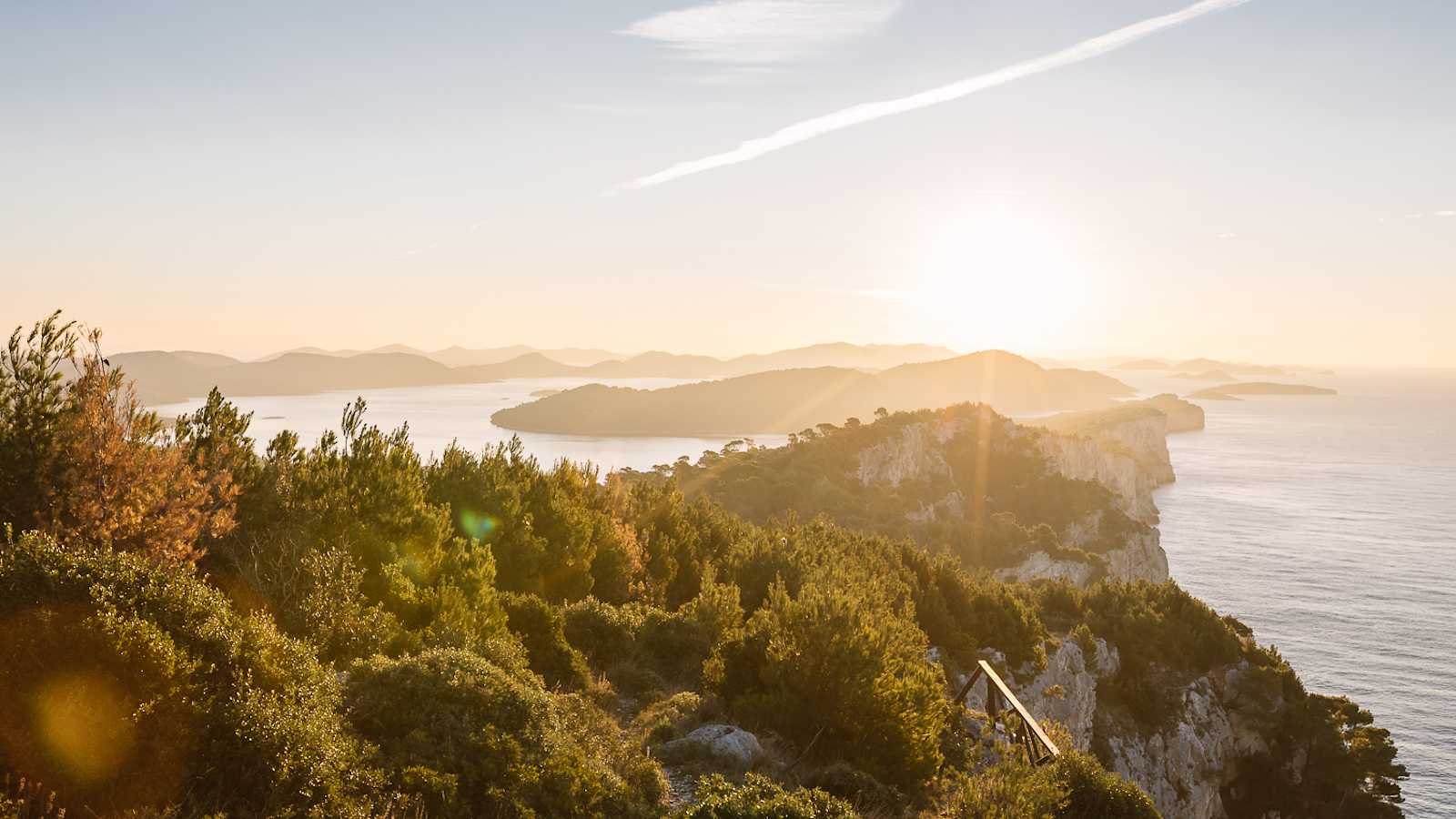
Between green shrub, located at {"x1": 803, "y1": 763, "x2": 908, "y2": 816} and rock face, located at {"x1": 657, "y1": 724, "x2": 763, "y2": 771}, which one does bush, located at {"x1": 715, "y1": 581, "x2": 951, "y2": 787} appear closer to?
green shrub, located at {"x1": 803, "y1": 763, "x2": 908, "y2": 816}

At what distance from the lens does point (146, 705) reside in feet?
26.8

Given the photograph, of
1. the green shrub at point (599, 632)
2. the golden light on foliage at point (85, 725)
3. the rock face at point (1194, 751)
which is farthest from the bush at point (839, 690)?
the rock face at point (1194, 751)

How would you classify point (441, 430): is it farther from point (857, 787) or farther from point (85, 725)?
point (85, 725)

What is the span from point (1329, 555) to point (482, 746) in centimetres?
13287

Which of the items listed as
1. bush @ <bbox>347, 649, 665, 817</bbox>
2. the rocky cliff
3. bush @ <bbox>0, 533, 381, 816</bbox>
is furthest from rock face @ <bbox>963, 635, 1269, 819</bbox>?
bush @ <bbox>0, 533, 381, 816</bbox>

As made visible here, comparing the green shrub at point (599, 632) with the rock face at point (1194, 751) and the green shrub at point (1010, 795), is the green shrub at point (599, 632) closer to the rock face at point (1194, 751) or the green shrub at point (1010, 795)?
the green shrub at point (1010, 795)

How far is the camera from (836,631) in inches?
628

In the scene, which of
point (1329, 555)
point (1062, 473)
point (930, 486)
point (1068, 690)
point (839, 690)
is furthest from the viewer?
point (1062, 473)

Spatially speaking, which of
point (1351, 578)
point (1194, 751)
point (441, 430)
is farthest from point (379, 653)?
point (441, 430)

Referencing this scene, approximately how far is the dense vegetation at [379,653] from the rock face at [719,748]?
370 mm

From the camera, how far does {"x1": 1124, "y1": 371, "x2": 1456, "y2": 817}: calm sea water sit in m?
63.8

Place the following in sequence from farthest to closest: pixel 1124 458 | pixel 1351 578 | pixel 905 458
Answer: pixel 1124 458 → pixel 1351 578 → pixel 905 458

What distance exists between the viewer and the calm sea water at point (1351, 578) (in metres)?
63.8

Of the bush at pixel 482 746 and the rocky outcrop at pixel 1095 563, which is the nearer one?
the bush at pixel 482 746
